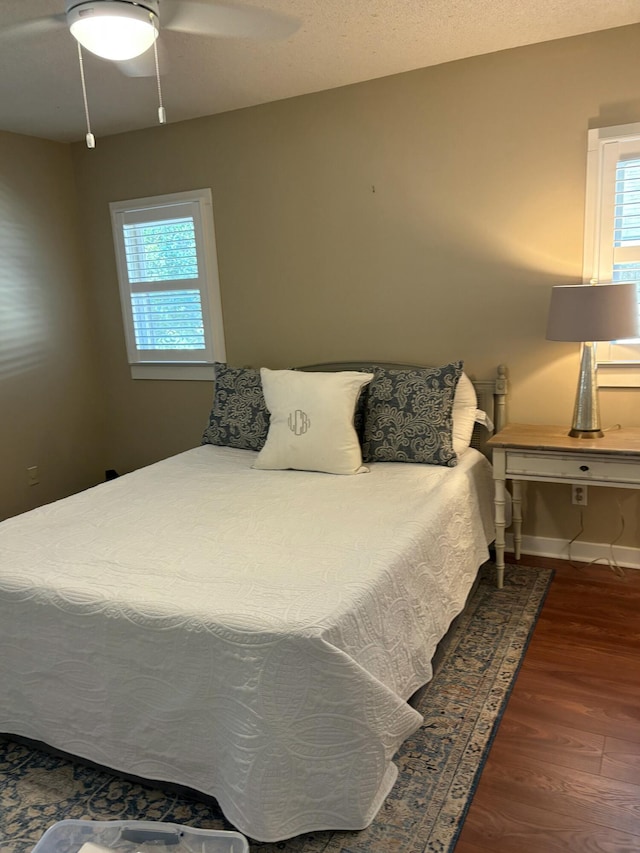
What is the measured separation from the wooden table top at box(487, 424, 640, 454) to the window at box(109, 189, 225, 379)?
1.84 metres

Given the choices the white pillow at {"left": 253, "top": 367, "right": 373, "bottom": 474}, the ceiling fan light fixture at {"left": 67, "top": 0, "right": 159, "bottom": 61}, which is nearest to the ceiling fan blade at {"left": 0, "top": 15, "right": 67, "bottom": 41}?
the ceiling fan light fixture at {"left": 67, "top": 0, "right": 159, "bottom": 61}

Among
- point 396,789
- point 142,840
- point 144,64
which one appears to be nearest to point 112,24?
point 144,64

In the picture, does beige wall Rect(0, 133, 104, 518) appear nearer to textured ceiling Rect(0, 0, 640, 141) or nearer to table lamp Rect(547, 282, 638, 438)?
textured ceiling Rect(0, 0, 640, 141)

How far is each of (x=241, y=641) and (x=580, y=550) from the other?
214cm

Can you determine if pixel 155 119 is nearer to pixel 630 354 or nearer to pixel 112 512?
pixel 112 512

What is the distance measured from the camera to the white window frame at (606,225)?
8.91 ft

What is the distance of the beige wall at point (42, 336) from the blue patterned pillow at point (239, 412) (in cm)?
131

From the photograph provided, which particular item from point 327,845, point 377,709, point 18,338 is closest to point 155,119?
point 18,338

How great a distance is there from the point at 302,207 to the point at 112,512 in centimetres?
196

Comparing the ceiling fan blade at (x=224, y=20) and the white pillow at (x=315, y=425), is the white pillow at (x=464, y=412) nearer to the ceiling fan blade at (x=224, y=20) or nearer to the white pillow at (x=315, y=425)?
the white pillow at (x=315, y=425)

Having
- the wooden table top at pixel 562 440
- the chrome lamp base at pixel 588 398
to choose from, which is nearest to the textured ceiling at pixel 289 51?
the chrome lamp base at pixel 588 398

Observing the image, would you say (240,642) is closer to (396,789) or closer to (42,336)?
(396,789)

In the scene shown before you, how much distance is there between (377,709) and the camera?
1600 millimetres

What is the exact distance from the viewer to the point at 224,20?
2.37 m
